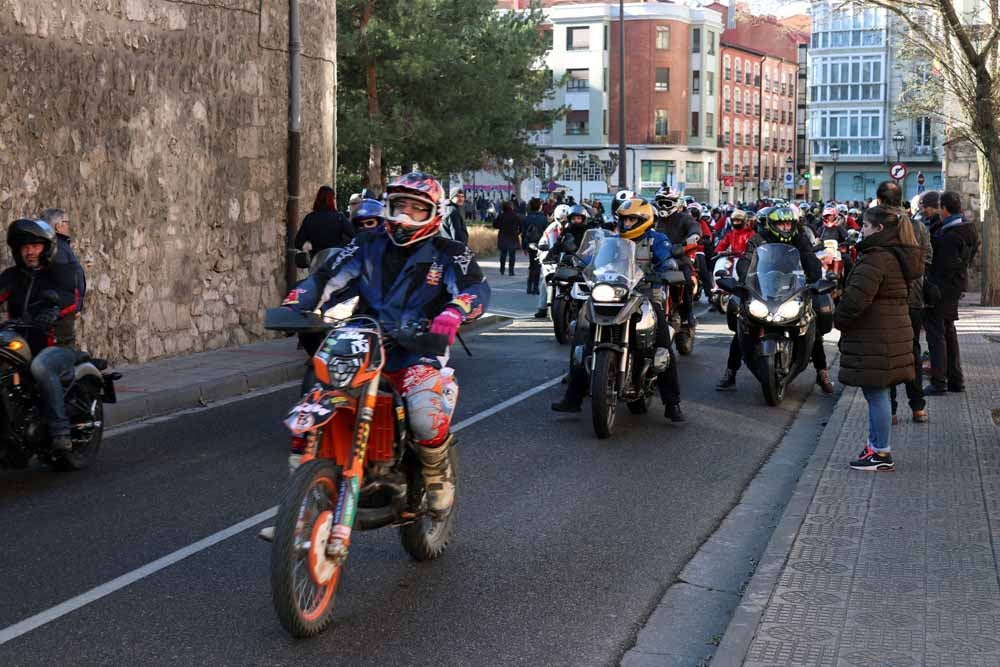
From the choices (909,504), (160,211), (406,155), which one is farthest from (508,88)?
(909,504)

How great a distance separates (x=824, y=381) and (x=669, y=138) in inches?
3082

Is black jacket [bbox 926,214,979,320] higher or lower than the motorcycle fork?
higher

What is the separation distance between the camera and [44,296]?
8.70 m

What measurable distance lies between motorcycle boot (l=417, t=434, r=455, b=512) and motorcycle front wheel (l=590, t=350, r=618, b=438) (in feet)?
13.2

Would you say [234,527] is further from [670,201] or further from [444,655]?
[670,201]

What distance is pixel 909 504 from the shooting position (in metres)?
7.46

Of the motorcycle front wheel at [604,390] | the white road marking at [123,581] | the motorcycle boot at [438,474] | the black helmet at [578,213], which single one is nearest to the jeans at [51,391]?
the white road marking at [123,581]

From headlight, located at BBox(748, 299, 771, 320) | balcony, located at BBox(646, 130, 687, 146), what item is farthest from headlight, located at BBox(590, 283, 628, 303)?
balcony, located at BBox(646, 130, 687, 146)

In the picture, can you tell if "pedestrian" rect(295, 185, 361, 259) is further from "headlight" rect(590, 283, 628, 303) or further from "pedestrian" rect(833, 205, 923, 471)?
"pedestrian" rect(833, 205, 923, 471)

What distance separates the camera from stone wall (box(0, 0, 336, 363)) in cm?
1264

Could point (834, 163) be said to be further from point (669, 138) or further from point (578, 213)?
point (578, 213)

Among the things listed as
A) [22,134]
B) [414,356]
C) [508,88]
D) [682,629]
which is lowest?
[682,629]

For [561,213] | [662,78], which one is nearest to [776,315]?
[561,213]

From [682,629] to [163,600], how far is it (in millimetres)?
2101
